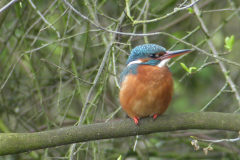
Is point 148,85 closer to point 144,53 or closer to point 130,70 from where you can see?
point 130,70

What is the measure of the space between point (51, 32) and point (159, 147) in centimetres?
241

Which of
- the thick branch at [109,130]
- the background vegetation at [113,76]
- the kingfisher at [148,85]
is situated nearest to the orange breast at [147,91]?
the kingfisher at [148,85]

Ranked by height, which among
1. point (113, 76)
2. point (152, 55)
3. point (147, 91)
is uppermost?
point (152, 55)

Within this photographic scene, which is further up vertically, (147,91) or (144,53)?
(144,53)

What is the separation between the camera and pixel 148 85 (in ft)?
9.50

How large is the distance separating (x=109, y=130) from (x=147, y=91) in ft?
1.74

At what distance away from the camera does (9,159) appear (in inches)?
180

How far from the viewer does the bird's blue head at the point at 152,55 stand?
3.06 meters

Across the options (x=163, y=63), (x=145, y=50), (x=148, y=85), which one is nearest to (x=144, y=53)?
(x=145, y=50)

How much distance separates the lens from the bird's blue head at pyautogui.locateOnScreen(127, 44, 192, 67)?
121 inches

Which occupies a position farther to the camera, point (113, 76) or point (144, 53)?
point (113, 76)

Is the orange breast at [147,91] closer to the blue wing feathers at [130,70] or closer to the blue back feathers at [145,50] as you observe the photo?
the blue wing feathers at [130,70]

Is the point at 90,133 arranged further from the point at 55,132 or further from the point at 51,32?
the point at 51,32

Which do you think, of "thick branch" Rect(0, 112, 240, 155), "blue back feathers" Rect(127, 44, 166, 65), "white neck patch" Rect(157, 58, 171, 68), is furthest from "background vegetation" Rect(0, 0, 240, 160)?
"thick branch" Rect(0, 112, 240, 155)
